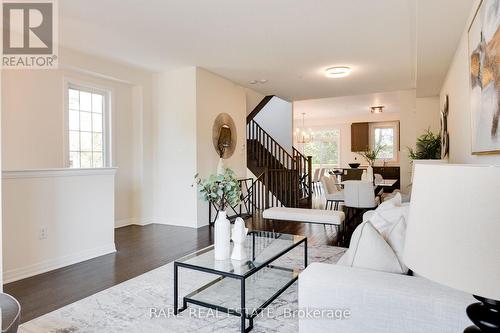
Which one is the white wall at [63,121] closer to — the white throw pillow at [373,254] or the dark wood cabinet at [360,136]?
the white throw pillow at [373,254]

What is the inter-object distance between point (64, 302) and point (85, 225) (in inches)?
49.3

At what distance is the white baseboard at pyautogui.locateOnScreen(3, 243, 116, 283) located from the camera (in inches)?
117

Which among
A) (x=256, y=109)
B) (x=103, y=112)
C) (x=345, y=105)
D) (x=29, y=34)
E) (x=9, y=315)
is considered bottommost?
(x=9, y=315)

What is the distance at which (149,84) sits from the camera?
5730 millimetres

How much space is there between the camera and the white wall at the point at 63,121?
13.1 feet

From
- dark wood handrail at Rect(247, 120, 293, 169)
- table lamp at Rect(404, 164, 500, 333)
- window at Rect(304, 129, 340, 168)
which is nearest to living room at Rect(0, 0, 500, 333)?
table lamp at Rect(404, 164, 500, 333)

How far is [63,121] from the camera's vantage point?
15.0ft

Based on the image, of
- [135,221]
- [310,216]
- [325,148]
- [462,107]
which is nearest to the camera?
[462,107]

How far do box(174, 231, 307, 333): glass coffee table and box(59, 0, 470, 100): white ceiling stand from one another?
7.83ft

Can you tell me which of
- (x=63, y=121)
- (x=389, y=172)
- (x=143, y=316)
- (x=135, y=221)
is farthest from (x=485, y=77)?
(x=389, y=172)

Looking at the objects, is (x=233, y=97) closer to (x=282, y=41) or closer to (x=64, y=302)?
(x=282, y=41)

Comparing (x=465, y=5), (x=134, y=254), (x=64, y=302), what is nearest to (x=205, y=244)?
(x=134, y=254)

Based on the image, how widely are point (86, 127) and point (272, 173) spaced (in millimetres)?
4097

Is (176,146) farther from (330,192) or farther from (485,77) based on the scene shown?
(485,77)
